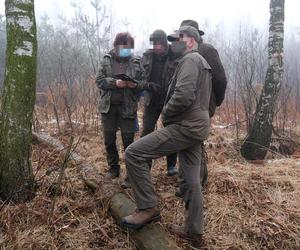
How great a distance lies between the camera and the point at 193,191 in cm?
329

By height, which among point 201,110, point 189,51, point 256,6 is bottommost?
point 201,110

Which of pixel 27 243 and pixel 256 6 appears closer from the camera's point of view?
pixel 27 243

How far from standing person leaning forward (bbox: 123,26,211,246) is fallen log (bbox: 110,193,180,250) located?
0.08 meters

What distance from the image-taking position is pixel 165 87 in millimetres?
4438

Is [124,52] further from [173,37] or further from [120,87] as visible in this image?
[173,37]

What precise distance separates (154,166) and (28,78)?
2431mm

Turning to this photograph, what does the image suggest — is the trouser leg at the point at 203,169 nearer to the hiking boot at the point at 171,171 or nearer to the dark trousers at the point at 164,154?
the hiking boot at the point at 171,171

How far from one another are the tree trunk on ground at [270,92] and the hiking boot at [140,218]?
319cm

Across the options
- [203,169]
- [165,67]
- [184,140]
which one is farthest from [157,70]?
[184,140]

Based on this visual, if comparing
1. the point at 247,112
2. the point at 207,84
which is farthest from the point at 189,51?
the point at 247,112

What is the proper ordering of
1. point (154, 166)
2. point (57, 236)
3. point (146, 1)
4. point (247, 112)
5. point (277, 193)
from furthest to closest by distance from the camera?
point (146, 1) < point (247, 112) < point (154, 166) < point (277, 193) < point (57, 236)

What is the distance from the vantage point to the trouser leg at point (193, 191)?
3.30 meters

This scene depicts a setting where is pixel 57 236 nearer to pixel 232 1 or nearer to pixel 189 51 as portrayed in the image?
pixel 189 51

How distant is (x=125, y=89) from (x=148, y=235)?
1.83 meters
